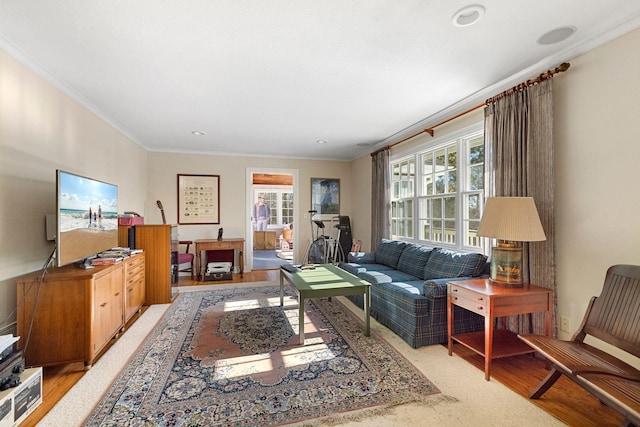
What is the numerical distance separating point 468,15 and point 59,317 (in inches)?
140

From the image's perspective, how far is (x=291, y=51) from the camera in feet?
7.34

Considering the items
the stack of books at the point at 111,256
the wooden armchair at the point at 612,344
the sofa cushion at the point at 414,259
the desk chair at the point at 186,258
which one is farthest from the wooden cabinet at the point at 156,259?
the wooden armchair at the point at 612,344

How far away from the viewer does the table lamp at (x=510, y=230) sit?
217 centimetres

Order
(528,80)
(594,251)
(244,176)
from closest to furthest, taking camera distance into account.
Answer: (594,251), (528,80), (244,176)

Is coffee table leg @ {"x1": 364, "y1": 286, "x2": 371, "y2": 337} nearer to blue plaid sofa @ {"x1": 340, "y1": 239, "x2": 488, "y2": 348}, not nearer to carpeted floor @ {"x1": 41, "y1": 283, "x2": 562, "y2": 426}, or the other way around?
blue plaid sofa @ {"x1": 340, "y1": 239, "x2": 488, "y2": 348}

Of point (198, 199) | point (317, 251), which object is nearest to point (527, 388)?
point (317, 251)

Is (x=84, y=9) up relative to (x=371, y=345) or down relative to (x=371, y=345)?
up

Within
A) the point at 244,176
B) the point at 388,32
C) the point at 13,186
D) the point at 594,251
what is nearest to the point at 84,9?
the point at 13,186

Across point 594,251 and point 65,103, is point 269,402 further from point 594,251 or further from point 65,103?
point 65,103

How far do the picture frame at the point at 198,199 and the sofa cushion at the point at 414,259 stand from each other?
12.4 feet

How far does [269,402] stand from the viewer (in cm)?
182

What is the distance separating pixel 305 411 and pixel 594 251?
91.2 inches

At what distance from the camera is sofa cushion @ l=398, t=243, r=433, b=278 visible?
3.51m

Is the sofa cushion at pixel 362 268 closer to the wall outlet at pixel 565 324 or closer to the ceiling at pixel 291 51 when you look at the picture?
the wall outlet at pixel 565 324
